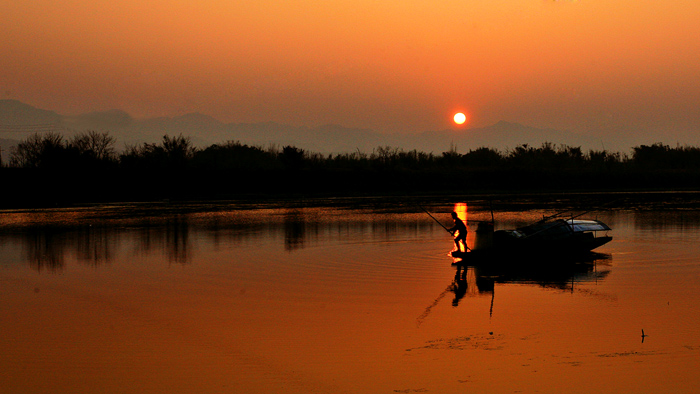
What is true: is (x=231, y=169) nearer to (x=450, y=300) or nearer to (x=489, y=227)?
(x=489, y=227)

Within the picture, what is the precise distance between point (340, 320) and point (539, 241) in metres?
9.09

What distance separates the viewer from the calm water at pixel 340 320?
946 cm

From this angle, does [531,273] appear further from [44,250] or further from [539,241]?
[44,250]

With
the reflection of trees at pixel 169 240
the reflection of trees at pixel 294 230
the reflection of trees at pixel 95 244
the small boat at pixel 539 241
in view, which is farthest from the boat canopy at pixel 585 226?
the reflection of trees at pixel 95 244

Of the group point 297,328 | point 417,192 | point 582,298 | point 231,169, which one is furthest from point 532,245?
point 231,169

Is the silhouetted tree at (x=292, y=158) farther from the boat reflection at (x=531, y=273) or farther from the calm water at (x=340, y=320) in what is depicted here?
the boat reflection at (x=531, y=273)

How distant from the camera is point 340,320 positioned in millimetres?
12750

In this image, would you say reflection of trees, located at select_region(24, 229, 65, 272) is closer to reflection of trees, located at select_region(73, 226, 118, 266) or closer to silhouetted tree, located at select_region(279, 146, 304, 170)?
reflection of trees, located at select_region(73, 226, 118, 266)

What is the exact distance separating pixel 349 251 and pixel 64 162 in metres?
58.0

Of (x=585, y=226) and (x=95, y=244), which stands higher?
(x=585, y=226)

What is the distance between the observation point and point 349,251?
22469mm

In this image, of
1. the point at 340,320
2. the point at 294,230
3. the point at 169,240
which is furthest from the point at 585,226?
the point at 169,240

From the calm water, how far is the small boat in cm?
67

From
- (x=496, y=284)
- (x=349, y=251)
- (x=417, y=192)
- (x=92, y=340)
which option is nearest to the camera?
(x=92, y=340)
